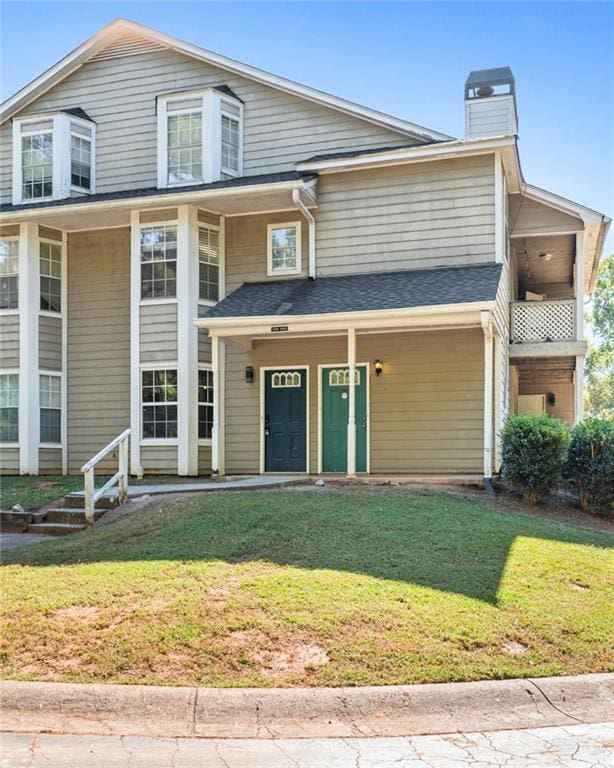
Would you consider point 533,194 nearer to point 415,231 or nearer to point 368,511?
point 415,231

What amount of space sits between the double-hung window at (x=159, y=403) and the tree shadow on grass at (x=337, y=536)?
4.89 meters

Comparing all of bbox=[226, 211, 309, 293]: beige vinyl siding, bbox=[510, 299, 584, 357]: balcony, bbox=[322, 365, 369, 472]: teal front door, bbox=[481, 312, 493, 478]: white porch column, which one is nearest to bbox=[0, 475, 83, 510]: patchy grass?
bbox=[322, 365, 369, 472]: teal front door

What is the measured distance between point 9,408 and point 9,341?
55.5 inches

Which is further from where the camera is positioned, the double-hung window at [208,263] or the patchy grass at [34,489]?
the double-hung window at [208,263]

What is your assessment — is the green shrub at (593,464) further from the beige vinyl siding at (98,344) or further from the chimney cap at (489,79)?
the beige vinyl siding at (98,344)

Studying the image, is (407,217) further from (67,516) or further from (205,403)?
(67,516)

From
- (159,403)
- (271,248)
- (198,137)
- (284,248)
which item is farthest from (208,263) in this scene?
(159,403)

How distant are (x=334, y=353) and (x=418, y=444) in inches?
94.7

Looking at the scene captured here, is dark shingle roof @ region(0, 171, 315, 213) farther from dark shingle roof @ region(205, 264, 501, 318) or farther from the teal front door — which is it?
the teal front door

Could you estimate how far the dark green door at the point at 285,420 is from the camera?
15.0 meters

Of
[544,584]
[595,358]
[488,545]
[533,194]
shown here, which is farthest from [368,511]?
[595,358]

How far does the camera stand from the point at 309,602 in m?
5.86

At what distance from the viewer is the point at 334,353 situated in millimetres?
14820

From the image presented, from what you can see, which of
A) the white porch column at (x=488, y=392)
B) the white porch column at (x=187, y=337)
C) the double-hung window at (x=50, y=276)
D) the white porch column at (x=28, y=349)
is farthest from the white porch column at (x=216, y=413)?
the white porch column at (x=488, y=392)
